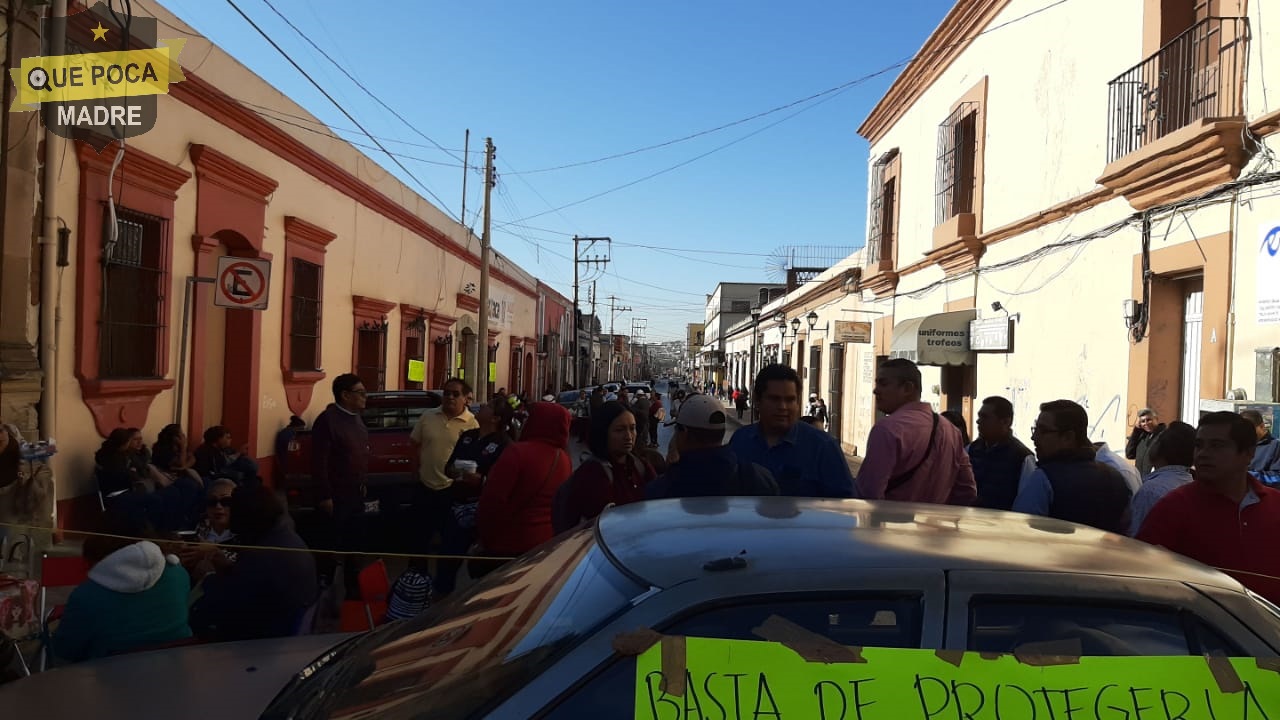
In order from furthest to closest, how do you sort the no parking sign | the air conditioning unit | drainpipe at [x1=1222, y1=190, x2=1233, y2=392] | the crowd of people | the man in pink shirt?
the no parking sign → drainpipe at [x1=1222, y1=190, x2=1233, y2=392] → the air conditioning unit → the man in pink shirt → the crowd of people

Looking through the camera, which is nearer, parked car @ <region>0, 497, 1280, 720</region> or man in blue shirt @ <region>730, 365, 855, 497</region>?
parked car @ <region>0, 497, 1280, 720</region>

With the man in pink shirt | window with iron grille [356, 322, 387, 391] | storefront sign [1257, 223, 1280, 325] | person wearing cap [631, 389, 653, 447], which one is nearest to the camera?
the man in pink shirt

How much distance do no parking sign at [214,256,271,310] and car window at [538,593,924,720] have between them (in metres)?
8.53

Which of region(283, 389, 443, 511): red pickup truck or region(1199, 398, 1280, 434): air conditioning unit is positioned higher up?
region(1199, 398, 1280, 434): air conditioning unit

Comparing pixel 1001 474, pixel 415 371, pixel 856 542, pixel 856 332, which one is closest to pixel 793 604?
pixel 856 542

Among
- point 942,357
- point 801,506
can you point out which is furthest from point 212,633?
point 942,357

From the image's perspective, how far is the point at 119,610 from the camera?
3.54m

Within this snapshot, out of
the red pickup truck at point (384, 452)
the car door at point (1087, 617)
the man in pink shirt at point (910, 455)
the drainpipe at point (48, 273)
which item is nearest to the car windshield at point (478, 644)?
the car door at point (1087, 617)

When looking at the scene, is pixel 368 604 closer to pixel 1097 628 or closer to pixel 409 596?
pixel 409 596

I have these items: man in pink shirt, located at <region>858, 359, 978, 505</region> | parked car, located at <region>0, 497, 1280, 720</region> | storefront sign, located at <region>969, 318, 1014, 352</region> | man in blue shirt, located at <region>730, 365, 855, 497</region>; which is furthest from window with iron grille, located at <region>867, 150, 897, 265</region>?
parked car, located at <region>0, 497, 1280, 720</region>

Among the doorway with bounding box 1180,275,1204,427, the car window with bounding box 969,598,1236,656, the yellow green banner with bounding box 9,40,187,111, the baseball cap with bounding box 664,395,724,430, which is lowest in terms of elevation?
the car window with bounding box 969,598,1236,656

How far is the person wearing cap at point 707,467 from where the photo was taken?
3441mm

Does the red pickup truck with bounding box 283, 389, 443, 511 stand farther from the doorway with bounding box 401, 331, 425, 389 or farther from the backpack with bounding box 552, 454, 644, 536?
the doorway with bounding box 401, 331, 425, 389

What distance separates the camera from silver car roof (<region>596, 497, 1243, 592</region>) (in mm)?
1821
